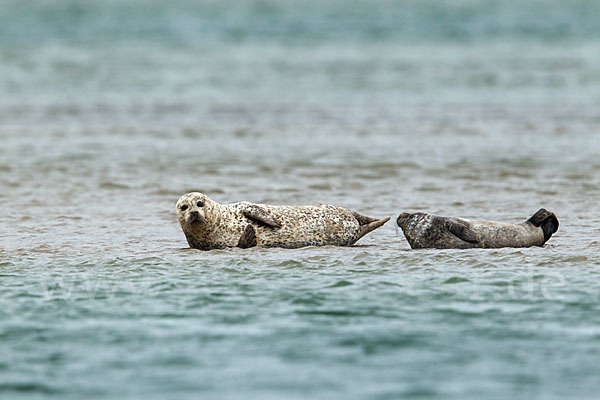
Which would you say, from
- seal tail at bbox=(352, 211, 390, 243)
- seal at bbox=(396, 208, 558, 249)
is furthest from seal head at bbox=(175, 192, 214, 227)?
seal at bbox=(396, 208, 558, 249)

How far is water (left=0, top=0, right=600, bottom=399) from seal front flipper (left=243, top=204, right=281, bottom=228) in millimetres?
478

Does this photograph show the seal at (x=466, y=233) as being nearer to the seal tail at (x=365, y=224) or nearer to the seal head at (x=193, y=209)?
the seal tail at (x=365, y=224)

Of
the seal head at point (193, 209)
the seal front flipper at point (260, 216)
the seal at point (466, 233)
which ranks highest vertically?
the seal head at point (193, 209)

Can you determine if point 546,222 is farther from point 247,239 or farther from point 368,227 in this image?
point 247,239

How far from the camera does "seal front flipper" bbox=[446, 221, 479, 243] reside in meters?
8.57

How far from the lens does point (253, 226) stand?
8.92 metres

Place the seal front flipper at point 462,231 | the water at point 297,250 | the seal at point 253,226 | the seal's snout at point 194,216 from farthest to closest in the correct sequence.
→ the seal at point 253,226
the seal's snout at point 194,216
the seal front flipper at point 462,231
the water at point 297,250

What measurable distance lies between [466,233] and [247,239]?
5.95 ft

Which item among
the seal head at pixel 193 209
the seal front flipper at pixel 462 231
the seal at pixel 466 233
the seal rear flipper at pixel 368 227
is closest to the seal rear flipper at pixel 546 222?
the seal at pixel 466 233

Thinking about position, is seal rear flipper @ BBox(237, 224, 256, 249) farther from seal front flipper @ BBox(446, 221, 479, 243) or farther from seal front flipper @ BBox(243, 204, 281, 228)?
seal front flipper @ BBox(446, 221, 479, 243)

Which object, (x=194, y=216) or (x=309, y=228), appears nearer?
(x=194, y=216)

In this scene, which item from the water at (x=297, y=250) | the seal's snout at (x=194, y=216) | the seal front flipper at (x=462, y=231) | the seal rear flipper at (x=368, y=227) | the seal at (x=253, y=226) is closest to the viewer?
the water at (x=297, y=250)

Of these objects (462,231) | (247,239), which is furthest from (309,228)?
(462,231)

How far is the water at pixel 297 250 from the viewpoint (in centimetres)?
565
